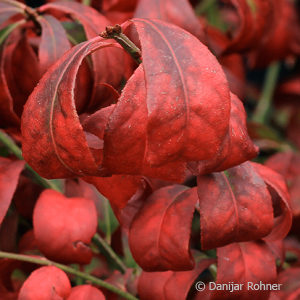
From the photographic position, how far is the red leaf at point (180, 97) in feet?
1.46

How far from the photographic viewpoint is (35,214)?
62 cm

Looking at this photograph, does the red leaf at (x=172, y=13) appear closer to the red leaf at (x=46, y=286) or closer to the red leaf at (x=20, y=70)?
the red leaf at (x=20, y=70)

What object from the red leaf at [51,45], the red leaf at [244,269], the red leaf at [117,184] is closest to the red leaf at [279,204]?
the red leaf at [244,269]

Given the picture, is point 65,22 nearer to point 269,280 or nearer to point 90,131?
point 90,131

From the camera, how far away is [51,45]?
25.8 inches

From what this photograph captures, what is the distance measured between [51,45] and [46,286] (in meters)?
0.30

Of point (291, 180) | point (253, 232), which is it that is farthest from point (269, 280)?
point (291, 180)

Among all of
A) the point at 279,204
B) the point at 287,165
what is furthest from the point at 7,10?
the point at 287,165

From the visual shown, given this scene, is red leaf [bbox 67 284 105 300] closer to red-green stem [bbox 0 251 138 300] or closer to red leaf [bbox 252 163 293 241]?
red-green stem [bbox 0 251 138 300]

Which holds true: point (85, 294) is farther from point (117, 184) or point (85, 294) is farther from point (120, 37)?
point (120, 37)

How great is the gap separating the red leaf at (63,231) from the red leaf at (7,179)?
4 centimetres

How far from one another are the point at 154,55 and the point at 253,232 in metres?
0.26

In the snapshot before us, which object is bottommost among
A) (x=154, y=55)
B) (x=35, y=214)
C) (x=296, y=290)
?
(x=296, y=290)

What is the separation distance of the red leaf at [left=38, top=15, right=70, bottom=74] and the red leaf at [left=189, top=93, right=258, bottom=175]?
0.23 metres
